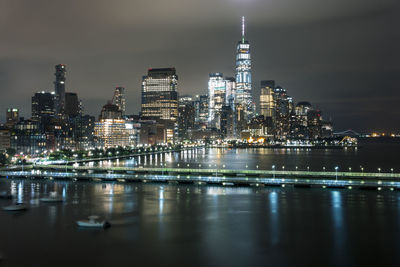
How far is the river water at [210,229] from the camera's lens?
2852 centimetres

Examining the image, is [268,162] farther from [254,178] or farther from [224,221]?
[224,221]

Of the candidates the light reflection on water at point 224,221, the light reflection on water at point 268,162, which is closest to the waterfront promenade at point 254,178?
the light reflection on water at point 224,221

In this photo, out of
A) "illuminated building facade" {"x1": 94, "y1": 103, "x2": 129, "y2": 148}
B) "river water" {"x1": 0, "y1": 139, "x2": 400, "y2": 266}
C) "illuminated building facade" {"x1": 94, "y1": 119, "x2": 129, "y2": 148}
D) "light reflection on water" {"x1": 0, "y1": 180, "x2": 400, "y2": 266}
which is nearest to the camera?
"river water" {"x1": 0, "y1": 139, "x2": 400, "y2": 266}

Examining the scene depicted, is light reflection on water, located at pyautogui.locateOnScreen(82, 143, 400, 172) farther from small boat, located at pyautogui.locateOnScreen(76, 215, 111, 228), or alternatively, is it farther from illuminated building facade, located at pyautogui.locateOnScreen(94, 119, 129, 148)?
small boat, located at pyautogui.locateOnScreen(76, 215, 111, 228)

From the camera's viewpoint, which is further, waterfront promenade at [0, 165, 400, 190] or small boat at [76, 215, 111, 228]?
waterfront promenade at [0, 165, 400, 190]

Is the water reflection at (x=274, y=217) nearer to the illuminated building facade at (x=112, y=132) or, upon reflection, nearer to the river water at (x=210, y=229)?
the river water at (x=210, y=229)

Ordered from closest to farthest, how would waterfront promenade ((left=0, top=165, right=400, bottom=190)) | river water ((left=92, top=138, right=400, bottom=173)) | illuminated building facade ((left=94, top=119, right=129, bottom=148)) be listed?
waterfront promenade ((left=0, top=165, right=400, bottom=190))
river water ((left=92, top=138, right=400, bottom=173))
illuminated building facade ((left=94, top=119, right=129, bottom=148))

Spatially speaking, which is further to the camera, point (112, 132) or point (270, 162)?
point (112, 132)

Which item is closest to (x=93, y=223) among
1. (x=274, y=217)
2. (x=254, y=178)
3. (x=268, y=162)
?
(x=274, y=217)

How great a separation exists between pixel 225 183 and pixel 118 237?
27437 mm

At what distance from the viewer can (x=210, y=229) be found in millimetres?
35250

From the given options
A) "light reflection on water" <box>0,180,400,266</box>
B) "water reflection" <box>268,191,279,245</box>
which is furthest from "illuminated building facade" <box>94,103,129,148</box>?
"water reflection" <box>268,191,279,245</box>

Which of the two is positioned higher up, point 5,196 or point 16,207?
point 5,196

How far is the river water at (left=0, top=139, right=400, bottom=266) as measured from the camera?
28516mm
